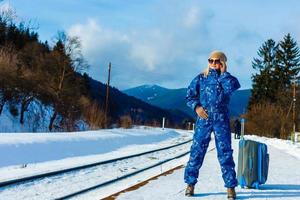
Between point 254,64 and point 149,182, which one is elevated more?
point 254,64

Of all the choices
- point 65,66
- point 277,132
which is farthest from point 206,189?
point 277,132

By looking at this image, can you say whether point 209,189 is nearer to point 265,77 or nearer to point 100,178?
point 100,178

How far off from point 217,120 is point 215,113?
98 millimetres

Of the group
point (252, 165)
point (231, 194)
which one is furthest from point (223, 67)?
point (252, 165)

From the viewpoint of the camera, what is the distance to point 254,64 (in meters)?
79.9

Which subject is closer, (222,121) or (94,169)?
(222,121)

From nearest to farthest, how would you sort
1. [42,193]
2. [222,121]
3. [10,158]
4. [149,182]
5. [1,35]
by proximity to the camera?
1. [222,121]
2. [42,193]
3. [149,182]
4. [10,158]
5. [1,35]

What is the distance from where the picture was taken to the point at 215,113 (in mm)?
6297

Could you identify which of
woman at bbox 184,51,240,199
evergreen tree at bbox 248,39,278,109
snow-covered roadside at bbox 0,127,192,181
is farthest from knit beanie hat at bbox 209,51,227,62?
evergreen tree at bbox 248,39,278,109

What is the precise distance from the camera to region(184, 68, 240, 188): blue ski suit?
6.30 metres

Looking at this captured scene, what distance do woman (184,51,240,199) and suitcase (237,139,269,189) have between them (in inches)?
39.9

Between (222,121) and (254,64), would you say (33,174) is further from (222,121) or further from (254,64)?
(254,64)

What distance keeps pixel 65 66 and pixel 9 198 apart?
152ft

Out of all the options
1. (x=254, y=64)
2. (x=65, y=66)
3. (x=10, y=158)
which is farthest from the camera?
(x=254, y=64)
